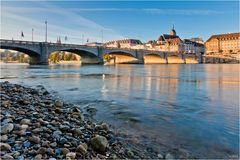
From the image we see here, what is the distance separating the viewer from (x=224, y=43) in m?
158

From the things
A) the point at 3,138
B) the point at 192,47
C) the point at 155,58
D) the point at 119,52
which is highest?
the point at 192,47

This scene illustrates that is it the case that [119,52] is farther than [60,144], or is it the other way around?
[119,52]

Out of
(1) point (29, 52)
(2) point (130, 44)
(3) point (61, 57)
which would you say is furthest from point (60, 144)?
(2) point (130, 44)

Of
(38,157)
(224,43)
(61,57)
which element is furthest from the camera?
(224,43)

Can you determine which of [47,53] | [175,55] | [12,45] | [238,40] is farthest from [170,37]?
[12,45]

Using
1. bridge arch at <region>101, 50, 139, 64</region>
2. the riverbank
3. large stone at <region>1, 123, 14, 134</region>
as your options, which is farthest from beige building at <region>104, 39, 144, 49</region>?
large stone at <region>1, 123, 14, 134</region>

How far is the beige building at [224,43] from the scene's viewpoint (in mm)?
151125

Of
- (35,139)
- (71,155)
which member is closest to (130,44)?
(35,139)

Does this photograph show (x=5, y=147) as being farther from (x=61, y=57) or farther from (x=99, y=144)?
(x=61, y=57)

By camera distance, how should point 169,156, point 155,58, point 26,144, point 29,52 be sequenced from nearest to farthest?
1. point 26,144
2. point 169,156
3. point 29,52
4. point 155,58

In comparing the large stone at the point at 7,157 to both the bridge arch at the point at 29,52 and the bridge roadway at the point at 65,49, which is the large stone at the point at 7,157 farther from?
the bridge arch at the point at 29,52

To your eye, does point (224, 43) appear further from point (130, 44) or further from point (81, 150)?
point (81, 150)

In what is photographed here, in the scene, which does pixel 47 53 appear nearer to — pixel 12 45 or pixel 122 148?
pixel 12 45

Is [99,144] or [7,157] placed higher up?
[7,157]
